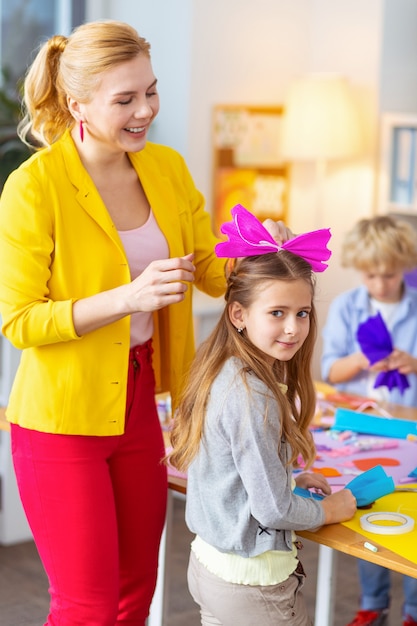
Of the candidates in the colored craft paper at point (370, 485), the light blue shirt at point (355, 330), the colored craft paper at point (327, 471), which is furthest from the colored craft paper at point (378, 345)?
the colored craft paper at point (370, 485)

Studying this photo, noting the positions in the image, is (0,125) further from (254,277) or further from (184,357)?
(254,277)

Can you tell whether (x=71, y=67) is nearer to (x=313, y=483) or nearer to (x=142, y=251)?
(x=142, y=251)

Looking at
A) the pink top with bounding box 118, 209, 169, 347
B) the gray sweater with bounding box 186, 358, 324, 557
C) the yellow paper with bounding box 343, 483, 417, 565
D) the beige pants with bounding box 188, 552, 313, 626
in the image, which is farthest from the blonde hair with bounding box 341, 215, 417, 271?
the beige pants with bounding box 188, 552, 313, 626

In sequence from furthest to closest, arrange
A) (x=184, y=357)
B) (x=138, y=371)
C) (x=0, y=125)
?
1. (x=0, y=125)
2. (x=184, y=357)
3. (x=138, y=371)

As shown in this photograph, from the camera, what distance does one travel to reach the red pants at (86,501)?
1.93m

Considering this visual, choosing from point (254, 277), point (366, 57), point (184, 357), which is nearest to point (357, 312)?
point (184, 357)

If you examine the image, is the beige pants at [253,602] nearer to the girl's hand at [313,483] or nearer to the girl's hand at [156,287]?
the girl's hand at [313,483]

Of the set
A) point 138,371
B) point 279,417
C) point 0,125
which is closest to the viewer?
point 279,417

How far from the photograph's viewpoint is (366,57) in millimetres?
4145

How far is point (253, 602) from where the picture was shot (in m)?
1.86

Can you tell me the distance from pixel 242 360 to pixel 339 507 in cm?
34

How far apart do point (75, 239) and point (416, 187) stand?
2.36 m

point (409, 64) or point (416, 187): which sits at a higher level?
point (409, 64)

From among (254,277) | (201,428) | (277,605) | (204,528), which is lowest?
(277,605)
